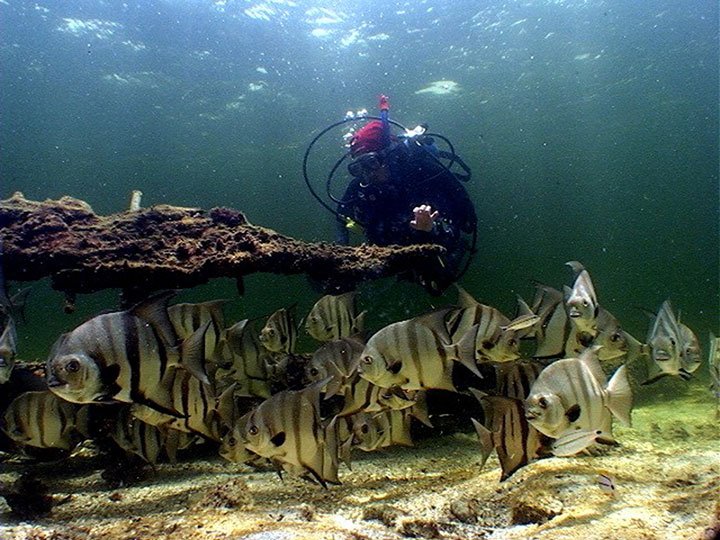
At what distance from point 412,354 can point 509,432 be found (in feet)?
2.83

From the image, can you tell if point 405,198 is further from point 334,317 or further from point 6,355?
point 6,355

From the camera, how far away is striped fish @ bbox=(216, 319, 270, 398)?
A: 4.52 meters

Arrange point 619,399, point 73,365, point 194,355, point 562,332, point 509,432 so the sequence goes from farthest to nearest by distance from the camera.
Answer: point 562,332 < point 509,432 < point 619,399 < point 194,355 < point 73,365

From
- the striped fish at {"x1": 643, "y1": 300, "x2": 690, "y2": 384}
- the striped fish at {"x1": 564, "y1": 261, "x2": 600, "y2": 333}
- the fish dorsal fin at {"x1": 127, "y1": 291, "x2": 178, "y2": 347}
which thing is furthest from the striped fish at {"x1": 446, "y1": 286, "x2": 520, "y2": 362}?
the fish dorsal fin at {"x1": 127, "y1": 291, "x2": 178, "y2": 347}

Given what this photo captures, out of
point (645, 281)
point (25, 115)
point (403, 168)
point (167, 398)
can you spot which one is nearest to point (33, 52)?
point (25, 115)

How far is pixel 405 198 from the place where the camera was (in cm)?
902

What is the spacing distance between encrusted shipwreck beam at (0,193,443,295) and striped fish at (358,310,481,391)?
118 inches

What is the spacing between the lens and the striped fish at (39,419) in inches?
155

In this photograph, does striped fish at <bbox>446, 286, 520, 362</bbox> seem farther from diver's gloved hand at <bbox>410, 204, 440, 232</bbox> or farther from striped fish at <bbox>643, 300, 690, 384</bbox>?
diver's gloved hand at <bbox>410, 204, 440, 232</bbox>

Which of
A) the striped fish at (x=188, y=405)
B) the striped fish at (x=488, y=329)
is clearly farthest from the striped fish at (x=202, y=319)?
the striped fish at (x=488, y=329)

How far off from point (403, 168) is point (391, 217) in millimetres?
1029

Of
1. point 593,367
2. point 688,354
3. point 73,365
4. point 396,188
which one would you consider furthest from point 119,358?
point 396,188

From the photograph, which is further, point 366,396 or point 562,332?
point 562,332

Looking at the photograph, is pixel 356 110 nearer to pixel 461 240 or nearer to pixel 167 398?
pixel 461 240
